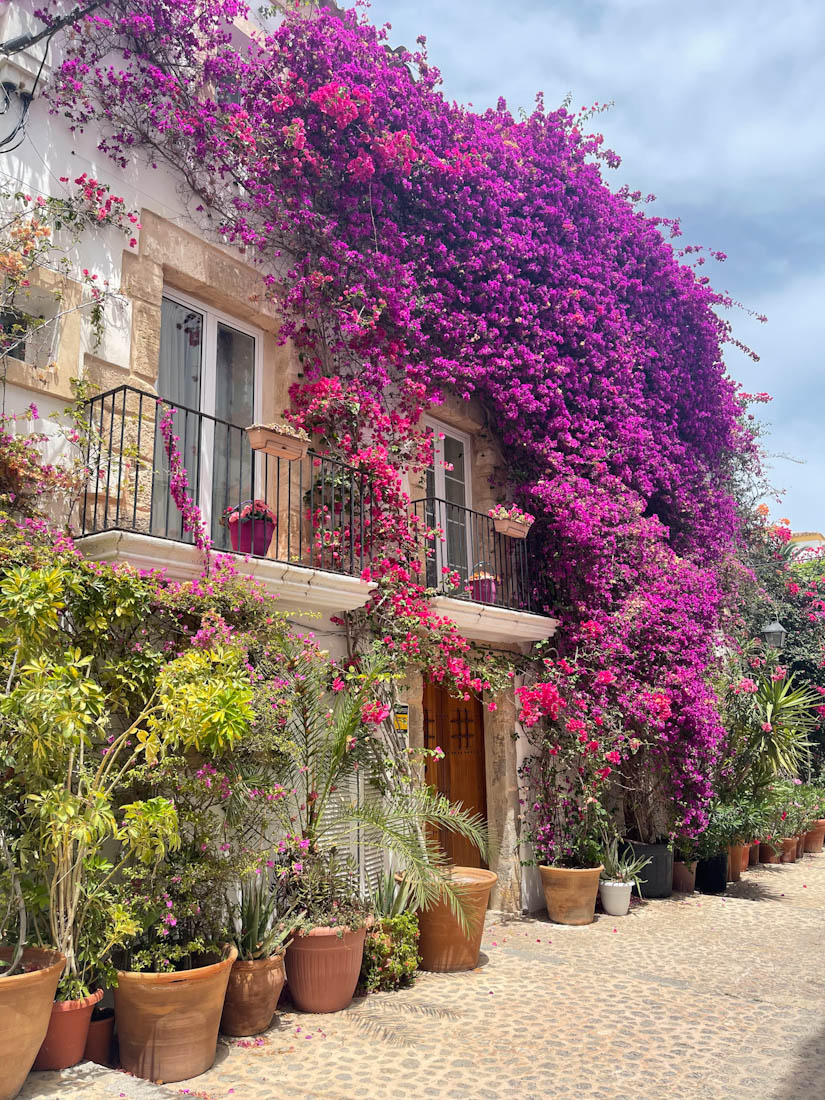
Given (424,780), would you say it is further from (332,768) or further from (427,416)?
(427,416)

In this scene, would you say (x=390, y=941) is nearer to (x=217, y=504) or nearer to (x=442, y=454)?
(x=217, y=504)

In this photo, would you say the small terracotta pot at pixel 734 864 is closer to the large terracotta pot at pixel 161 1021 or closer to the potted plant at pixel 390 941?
the potted plant at pixel 390 941

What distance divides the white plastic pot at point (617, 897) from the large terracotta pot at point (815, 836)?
5504mm

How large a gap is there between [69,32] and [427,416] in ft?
14.3

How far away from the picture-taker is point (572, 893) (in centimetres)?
762

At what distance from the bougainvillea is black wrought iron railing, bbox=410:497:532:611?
34 centimetres

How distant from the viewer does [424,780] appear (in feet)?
25.3

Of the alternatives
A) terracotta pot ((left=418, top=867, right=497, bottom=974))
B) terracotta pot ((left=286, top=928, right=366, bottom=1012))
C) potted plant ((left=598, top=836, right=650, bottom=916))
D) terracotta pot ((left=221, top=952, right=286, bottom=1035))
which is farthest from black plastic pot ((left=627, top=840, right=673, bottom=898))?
terracotta pot ((left=221, top=952, right=286, bottom=1035))

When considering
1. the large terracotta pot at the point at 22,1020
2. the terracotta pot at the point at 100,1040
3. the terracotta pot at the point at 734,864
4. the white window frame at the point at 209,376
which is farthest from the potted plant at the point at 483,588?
the large terracotta pot at the point at 22,1020

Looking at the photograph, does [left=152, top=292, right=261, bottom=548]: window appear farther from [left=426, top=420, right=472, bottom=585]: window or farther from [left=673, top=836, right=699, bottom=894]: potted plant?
[left=673, top=836, right=699, bottom=894]: potted plant

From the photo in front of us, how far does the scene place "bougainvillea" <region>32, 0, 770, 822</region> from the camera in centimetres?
663

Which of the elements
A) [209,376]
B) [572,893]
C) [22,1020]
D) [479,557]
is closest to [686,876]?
[572,893]

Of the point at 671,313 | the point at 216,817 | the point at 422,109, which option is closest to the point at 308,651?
the point at 216,817

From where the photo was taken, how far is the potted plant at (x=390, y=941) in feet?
17.9
